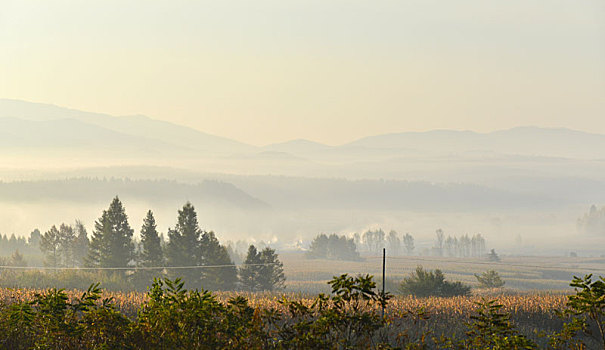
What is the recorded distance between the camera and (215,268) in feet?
235

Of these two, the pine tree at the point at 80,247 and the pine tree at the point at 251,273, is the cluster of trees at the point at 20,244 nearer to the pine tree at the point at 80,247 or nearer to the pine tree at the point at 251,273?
the pine tree at the point at 80,247

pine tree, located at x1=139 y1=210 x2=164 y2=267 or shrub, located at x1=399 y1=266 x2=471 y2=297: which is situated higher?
pine tree, located at x1=139 y1=210 x2=164 y2=267

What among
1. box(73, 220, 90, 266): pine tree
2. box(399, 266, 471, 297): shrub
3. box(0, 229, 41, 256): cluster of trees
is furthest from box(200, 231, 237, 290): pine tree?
box(0, 229, 41, 256): cluster of trees

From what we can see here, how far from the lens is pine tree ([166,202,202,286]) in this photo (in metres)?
75.9

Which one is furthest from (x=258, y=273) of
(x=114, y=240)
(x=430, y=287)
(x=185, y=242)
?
(x=430, y=287)

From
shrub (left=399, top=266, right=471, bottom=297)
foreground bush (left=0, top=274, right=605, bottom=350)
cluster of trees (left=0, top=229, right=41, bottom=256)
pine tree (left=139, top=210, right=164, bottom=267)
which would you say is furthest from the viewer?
cluster of trees (left=0, top=229, right=41, bottom=256)

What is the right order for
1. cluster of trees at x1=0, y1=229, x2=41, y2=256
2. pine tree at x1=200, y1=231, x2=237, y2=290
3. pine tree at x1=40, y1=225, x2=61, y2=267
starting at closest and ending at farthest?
pine tree at x1=200, y1=231, x2=237, y2=290
pine tree at x1=40, y1=225, x2=61, y2=267
cluster of trees at x1=0, y1=229, x2=41, y2=256

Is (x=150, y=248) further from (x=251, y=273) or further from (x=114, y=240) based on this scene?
(x=251, y=273)

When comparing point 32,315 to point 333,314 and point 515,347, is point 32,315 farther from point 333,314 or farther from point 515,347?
point 515,347

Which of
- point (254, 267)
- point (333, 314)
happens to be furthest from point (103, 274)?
point (333, 314)

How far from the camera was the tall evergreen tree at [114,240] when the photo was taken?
254ft

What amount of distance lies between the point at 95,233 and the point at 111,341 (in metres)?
69.8

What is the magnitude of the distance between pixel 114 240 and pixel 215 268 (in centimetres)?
1282

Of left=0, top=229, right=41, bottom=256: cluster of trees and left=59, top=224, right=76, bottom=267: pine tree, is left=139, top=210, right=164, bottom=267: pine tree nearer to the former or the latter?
left=59, top=224, right=76, bottom=267: pine tree
